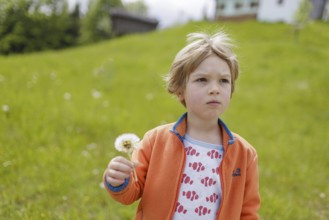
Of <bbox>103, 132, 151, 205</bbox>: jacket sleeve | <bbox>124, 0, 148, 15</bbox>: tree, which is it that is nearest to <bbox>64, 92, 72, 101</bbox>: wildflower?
<bbox>103, 132, 151, 205</bbox>: jacket sleeve

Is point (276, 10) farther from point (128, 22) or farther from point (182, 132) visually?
point (182, 132)

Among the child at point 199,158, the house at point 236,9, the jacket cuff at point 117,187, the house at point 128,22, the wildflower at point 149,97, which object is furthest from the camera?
the house at point 128,22

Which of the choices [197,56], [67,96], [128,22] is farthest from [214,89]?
[128,22]

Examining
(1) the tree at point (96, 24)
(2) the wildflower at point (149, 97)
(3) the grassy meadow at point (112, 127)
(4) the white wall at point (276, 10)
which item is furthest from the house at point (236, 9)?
(2) the wildflower at point (149, 97)

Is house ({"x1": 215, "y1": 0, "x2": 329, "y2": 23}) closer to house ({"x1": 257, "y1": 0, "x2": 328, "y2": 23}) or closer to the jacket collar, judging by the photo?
house ({"x1": 257, "y1": 0, "x2": 328, "y2": 23})

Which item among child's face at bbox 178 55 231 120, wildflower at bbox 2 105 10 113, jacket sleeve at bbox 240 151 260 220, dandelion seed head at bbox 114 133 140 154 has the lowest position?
wildflower at bbox 2 105 10 113

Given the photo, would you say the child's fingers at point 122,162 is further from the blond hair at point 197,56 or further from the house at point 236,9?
the house at point 236,9

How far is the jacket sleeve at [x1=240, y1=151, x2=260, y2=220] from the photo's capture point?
180 centimetres

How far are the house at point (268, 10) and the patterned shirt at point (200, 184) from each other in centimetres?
2458

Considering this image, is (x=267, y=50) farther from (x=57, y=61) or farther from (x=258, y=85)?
(x=57, y=61)

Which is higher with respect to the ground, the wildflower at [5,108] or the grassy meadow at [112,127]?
the wildflower at [5,108]

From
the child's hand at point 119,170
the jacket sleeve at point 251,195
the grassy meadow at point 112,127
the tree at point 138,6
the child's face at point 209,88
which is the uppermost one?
the tree at point 138,6

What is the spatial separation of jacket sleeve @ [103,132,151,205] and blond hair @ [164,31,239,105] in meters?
0.39

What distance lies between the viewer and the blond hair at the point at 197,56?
1.66m
